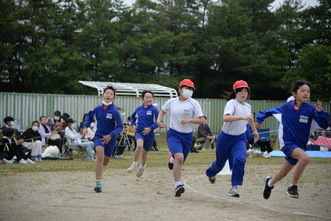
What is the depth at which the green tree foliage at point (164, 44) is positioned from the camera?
43.7m

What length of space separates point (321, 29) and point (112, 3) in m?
17.9

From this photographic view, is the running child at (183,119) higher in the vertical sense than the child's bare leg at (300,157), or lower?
higher

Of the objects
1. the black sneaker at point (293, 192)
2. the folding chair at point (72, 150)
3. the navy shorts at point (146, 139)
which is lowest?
the folding chair at point (72, 150)

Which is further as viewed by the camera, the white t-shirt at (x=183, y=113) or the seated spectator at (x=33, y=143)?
the seated spectator at (x=33, y=143)

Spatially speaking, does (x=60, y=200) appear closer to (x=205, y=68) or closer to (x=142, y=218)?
(x=142, y=218)

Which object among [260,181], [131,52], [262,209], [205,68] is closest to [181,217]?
[262,209]

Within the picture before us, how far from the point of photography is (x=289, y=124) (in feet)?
31.8

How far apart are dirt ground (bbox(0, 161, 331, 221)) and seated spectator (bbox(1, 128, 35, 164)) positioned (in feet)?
13.4

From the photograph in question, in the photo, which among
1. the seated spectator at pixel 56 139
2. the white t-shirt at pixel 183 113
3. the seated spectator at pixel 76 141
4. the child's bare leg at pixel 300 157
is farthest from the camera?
the seated spectator at pixel 56 139

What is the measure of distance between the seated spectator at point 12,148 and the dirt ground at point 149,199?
4.09m

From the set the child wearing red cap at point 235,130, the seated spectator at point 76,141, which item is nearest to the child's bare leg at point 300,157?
the child wearing red cap at point 235,130

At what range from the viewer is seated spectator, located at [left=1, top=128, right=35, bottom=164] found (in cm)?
1888

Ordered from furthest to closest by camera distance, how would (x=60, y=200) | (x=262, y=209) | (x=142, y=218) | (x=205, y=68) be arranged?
(x=205, y=68), (x=60, y=200), (x=262, y=209), (x=142, y=218)

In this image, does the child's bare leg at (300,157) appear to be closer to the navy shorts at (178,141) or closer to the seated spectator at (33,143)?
the navy shorts at (178,141)
